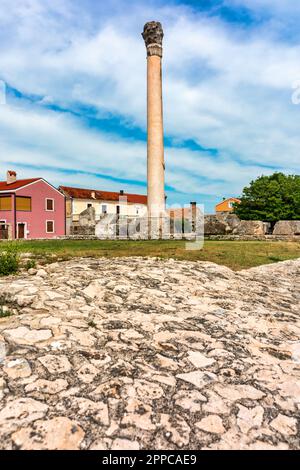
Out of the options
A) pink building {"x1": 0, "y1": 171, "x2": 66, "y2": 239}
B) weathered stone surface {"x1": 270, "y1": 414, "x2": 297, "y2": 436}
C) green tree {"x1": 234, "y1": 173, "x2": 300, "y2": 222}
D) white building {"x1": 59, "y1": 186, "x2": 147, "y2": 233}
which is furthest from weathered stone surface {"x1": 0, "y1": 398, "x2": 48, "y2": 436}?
white building {"x1": 59, "y1": 186, "x2": 147, "y2": 233}

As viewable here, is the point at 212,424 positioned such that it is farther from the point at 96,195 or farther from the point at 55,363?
the point at 96,195

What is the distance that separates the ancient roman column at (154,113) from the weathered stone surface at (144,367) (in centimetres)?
1417

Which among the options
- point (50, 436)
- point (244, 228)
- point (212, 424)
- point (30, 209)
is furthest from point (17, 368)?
point (30, 209)

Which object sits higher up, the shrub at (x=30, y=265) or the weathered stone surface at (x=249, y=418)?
the shrub at (x=30, y=265)

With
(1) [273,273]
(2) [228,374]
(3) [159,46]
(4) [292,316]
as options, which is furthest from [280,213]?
(2) [228,374]

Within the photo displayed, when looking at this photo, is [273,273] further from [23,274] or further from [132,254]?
[23,274]

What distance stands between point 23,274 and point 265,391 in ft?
15.5

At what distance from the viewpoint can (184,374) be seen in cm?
324

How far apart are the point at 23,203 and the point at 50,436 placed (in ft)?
112

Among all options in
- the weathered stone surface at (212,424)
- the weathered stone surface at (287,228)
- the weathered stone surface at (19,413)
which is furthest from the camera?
the weathered stone surface at (287,228)

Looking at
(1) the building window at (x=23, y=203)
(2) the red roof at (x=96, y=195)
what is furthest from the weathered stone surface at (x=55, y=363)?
Answer: (2) the red roof at (x=96, y=195)

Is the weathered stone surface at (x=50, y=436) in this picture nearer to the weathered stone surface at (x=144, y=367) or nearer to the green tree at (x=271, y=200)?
the weathered stone surface at (x=144, y=367)

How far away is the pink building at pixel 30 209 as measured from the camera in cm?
3334

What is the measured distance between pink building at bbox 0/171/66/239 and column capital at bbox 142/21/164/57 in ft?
63.4
